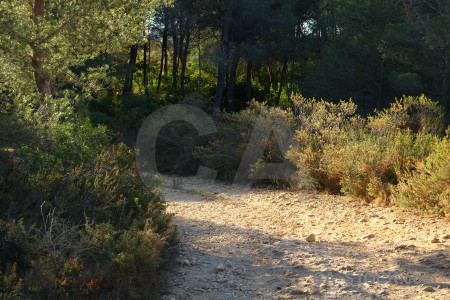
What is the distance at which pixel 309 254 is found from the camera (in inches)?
245

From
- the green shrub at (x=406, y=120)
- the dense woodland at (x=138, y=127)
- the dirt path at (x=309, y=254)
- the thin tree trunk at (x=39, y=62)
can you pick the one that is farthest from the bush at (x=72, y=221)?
the green shrub at (x=406, y=120)

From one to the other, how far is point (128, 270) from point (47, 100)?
4.09 meters

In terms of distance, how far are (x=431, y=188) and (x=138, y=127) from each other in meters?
12.4

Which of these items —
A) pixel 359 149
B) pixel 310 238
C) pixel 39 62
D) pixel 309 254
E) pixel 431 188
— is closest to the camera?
pixel 309 254

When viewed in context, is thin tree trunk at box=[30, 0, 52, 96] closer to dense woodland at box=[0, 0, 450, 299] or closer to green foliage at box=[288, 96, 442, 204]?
dense woodland at box=[0, 0, 450, 299]

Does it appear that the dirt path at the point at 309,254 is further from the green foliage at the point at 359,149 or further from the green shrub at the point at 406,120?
the green shrub at the point at 406,120

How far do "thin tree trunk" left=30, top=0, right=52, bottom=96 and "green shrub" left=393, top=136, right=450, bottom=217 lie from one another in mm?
6388

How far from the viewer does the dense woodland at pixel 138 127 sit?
4496 mm

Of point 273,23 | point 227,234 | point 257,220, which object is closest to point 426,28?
point 273,23

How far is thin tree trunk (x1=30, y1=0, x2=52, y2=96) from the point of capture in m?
9.22

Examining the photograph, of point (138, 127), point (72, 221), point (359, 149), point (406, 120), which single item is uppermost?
point (406, 120)

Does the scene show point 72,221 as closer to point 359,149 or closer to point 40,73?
point 40,73

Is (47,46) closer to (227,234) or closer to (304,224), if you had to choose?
(227,234)

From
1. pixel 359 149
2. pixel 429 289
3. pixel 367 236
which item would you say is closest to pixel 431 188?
pixel 367 236
